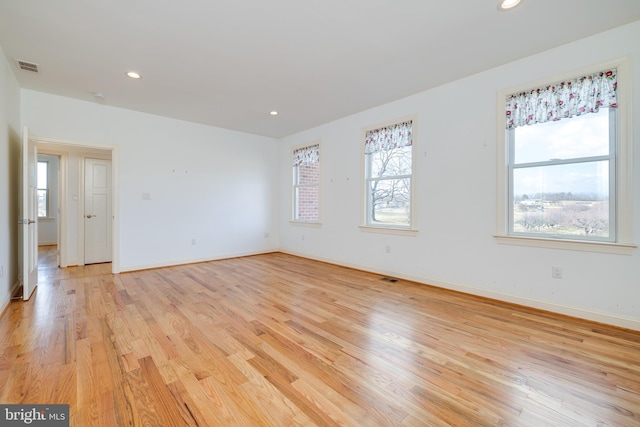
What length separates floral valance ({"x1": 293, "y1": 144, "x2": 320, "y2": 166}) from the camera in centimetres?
552

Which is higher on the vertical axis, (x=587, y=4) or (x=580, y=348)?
(x=587, y=4)

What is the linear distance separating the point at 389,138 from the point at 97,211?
5.55m

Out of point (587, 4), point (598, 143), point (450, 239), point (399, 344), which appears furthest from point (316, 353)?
point (587, 4)

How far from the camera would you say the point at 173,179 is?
16.2 ft

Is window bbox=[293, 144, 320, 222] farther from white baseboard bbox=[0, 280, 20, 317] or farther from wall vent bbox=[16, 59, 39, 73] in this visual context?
white baseboard bbox=[0, 280, 20, 317]

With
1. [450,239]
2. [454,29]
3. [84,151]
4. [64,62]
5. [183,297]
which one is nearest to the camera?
[454,29]

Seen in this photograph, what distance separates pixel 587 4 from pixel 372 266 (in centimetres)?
364

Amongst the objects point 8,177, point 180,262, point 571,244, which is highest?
point 8,177

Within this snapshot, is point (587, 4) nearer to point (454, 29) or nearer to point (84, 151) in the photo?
point (454, 29)

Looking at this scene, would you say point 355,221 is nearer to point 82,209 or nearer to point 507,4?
point 507,4

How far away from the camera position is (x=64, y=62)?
298 centimetres

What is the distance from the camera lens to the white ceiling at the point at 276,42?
2.19 meters

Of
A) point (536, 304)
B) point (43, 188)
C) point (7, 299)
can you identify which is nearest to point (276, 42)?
point (536, 304)

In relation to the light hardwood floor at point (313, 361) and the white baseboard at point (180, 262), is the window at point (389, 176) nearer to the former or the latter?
the light hardwood floor at point (313, 361)
